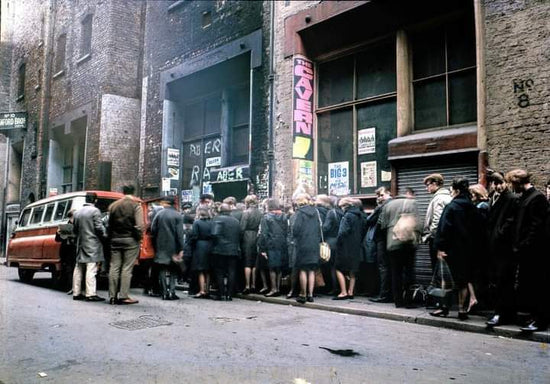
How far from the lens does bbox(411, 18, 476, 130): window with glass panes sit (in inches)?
375

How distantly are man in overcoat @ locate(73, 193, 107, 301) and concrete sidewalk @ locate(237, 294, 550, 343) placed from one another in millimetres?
2843

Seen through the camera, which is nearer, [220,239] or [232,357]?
[232,357]

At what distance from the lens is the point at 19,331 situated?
5711 millimetres

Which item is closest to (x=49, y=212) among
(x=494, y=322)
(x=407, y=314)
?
(x=407, y=314)

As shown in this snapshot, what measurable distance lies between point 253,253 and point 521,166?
4968 mm

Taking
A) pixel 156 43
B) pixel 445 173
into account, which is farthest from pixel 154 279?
pixel 156 43

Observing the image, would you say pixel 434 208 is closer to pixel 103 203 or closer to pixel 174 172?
pixel 103 203

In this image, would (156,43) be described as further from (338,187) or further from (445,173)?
(445,173)

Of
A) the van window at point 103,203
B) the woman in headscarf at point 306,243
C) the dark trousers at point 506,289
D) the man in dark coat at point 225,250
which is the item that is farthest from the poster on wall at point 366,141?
the van window at point 103,203

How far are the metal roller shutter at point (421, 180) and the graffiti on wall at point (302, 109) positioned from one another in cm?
258

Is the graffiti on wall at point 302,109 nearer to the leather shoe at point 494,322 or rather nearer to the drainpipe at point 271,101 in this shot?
the drainpipe at point 271,101

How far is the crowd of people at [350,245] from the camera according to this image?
6191mm

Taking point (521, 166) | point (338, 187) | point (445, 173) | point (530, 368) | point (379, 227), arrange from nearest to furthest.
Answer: point (530, 368), point (521, 166), point (379, 227), point (445, 173), point (338, 187)

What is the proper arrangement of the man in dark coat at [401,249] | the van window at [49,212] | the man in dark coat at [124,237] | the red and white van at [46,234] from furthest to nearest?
1. the van window at [49,212]
2. the red and white van at [46,234]
3. the man in dark coat at [124,237]
4. the man in dark coat at [401,249]
